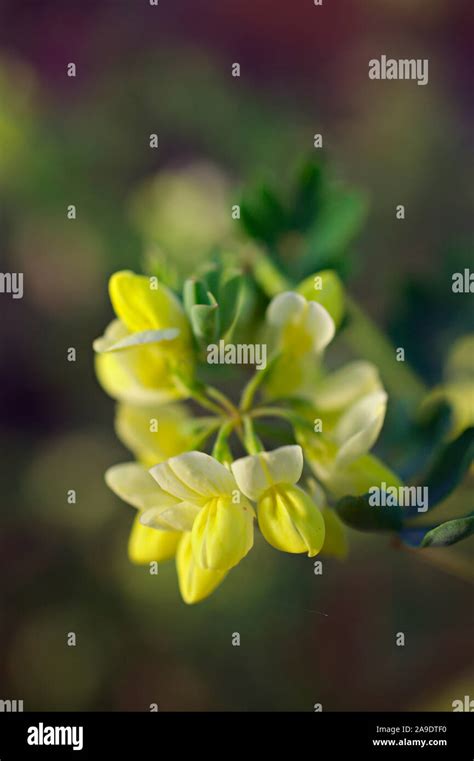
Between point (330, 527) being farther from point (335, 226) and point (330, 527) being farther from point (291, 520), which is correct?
point (335, 226)

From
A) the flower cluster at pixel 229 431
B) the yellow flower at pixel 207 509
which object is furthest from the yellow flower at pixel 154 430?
the yellow flower at pixel 207 509

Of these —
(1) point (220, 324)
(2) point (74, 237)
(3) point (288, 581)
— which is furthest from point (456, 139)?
(1) point (220, 324)

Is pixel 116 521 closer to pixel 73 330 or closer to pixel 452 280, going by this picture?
pixel 73 330

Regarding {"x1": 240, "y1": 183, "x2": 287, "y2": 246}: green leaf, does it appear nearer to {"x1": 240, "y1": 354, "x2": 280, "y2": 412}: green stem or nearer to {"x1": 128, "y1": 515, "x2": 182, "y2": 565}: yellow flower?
{"x1": 240, "y1": 354, "x2": 280, "y2": 412}: green stem

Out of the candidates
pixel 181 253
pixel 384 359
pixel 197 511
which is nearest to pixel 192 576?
pixel 197 511

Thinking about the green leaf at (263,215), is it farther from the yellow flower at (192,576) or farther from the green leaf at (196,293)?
the yellow flower at (192,576)

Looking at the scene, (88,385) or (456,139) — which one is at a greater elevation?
(456,139)
